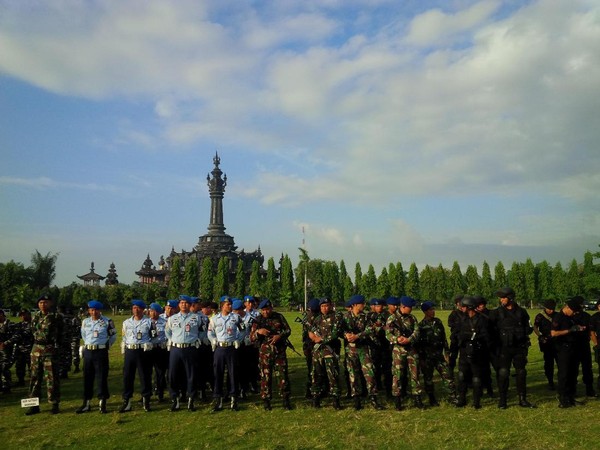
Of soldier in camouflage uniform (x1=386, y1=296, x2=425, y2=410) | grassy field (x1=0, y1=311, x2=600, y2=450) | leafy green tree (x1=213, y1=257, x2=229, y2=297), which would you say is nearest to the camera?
grassy field (x1=0, y1=311, x2=600, y2=450)

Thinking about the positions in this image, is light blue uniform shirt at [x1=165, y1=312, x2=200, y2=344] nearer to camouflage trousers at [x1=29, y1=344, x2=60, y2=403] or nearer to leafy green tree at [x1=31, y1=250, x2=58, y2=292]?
camouflage trousers at [x1=29, y1=344, x2=60, y2=403]

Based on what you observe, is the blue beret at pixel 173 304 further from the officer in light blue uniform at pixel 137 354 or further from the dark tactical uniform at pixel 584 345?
the dark tactical uniform at pixel 584 345

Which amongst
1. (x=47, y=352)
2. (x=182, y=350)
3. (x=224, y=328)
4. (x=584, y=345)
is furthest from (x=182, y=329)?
(x=584, y=345)

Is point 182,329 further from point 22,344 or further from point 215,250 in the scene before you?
point 215,250

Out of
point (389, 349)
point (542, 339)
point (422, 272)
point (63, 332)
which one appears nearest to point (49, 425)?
point (63, 332)

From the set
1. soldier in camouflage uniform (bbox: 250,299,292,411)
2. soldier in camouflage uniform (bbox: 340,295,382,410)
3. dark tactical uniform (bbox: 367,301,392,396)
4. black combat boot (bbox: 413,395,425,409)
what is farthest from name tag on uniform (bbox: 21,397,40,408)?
black combat boot (bbox: 413,395,425,409)

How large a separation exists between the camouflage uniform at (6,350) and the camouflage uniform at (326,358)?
8.28m

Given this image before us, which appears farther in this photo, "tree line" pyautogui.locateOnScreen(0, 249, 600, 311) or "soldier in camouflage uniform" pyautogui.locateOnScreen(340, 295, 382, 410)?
"tree line" pyautogui.locateOnScreen(0, 249, 600, 311)

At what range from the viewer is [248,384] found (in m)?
12.8

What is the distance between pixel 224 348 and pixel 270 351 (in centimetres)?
103

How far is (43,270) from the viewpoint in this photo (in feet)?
282

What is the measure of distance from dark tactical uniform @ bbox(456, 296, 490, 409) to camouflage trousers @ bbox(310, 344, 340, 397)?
8.72ft

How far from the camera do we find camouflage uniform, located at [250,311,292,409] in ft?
33.7

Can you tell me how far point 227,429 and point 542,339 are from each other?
8.27 m
